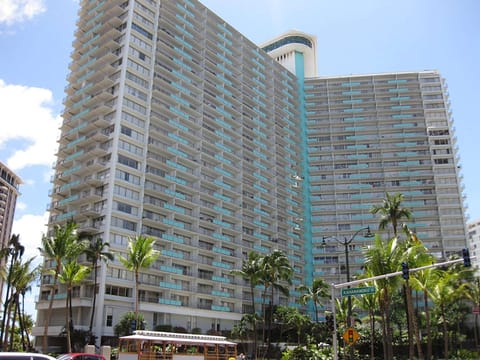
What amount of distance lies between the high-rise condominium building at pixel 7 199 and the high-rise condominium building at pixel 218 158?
79142 mm

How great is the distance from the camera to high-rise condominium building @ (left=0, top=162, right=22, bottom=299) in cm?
14840

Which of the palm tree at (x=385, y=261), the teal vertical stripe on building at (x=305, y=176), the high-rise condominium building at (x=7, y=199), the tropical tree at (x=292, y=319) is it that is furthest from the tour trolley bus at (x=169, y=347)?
the high-rise condominium building at (x=7, y=199)

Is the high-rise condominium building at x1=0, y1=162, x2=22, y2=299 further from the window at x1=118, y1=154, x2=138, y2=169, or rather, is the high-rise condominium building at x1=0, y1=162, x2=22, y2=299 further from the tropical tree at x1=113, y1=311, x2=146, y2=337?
the tropical tree at x1=113, y1=311, x2=146, y2=337

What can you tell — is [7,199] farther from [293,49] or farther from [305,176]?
[293,49]

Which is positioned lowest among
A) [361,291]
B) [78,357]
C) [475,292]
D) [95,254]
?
[78,357]

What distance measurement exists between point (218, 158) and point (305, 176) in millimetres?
32331

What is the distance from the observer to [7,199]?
15362cm

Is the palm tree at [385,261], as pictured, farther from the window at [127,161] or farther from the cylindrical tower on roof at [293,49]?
the cylindrical tower on roof at [293,49]

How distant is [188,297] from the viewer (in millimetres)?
77312

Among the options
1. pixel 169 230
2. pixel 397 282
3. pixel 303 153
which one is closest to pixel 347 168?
pixel 303 153

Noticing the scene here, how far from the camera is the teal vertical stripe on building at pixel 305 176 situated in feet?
357

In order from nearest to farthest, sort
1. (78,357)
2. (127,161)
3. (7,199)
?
(78,357) → (127,161) → (7,199)

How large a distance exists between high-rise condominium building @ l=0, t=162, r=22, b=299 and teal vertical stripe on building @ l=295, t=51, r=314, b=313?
92.3 m

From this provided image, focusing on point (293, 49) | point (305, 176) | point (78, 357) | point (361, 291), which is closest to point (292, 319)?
point (361, 291)
